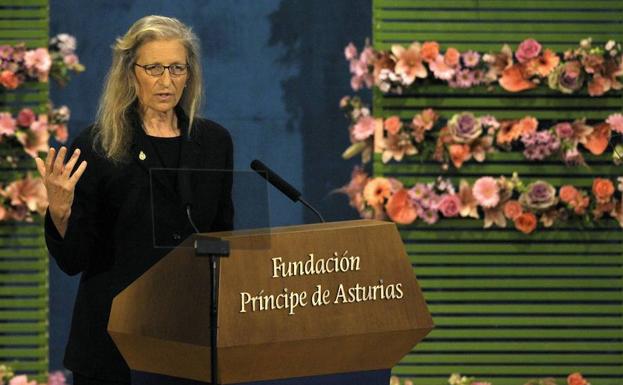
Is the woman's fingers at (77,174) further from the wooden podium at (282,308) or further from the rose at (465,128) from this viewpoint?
the rose at (465,128)

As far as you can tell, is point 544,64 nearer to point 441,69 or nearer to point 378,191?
point 441,69

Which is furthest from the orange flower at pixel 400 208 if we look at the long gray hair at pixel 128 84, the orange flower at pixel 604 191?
the long gray hair at pixel 128 84

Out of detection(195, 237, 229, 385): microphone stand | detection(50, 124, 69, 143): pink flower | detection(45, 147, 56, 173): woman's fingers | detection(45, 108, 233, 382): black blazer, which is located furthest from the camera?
detection(50, 124, 69, 143): pink flower

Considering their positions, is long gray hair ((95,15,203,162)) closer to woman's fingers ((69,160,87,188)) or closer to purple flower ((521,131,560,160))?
woman's fingers ((69,160,87,188))

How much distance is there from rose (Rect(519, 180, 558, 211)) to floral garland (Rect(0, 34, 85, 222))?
2.14 m

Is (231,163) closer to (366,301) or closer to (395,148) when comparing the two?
(366,301)

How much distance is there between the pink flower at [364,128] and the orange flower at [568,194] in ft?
3.01

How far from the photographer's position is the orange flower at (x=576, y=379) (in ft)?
17.1

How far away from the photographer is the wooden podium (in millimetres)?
2234

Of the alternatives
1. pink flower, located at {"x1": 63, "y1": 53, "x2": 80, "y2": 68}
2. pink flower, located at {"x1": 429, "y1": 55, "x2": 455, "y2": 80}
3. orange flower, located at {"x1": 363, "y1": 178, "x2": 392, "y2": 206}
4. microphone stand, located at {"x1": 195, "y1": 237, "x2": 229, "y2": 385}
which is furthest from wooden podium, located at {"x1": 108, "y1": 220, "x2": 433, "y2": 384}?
pink flower, located at {"x1": 63, "y1": 53, "x2": 80, "y2": 68}

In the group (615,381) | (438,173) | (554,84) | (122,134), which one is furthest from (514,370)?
(122,134)

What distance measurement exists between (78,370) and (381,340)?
36.2 inches

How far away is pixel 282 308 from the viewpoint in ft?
A: 7.49

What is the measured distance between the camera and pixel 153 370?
2.38 metres
